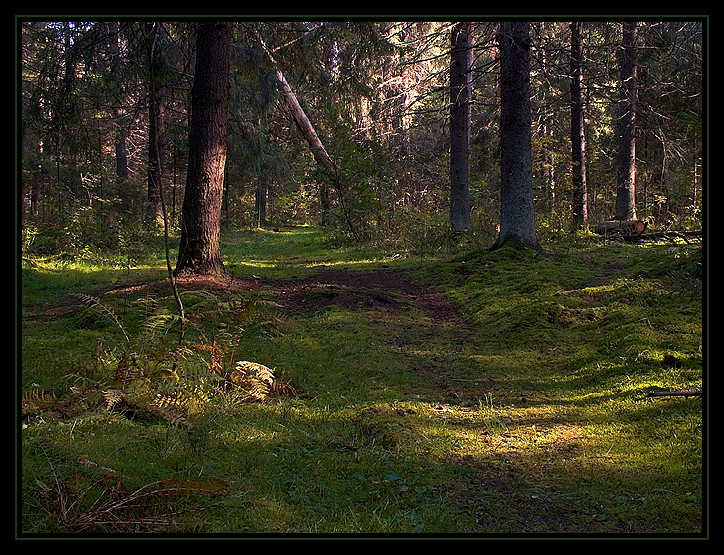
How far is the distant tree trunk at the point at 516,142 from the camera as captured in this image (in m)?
12.3

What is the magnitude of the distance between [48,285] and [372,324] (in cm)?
681

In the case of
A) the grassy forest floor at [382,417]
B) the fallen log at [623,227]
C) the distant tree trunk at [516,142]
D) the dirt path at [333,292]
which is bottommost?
the grassy forest floor at [382,417]

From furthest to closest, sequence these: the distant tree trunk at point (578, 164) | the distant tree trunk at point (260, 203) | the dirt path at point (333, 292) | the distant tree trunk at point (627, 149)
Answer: the distant tree trunk at point (260, 203) < the distant tree trunk at point (627, 149) < the distant tree trunk at point (578, 164) < the dirt path at point (333, 292)

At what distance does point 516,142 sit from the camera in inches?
485

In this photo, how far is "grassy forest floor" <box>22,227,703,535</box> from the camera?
3.27 metres

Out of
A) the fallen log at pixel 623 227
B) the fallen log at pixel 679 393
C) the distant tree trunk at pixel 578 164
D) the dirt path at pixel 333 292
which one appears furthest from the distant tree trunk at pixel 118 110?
the fallen log at pixel 623 227

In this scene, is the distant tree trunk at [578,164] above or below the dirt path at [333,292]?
above

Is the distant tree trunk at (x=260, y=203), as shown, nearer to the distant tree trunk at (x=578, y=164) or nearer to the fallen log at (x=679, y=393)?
the distant tree trunk at (x=578, y=164)

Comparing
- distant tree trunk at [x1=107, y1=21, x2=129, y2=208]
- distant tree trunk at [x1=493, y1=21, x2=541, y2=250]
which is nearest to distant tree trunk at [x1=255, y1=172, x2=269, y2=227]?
distant tree trunk at [x1=107, y1=21, x2=129, y2=208]

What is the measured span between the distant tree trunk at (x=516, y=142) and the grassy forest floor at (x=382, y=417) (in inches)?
121

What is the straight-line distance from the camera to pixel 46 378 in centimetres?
552

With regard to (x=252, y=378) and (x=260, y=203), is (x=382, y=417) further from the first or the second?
(x=260, y=203)

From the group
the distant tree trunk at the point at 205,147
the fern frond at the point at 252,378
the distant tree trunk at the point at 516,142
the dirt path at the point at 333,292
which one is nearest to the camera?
the fern frond at the point at 252,378
